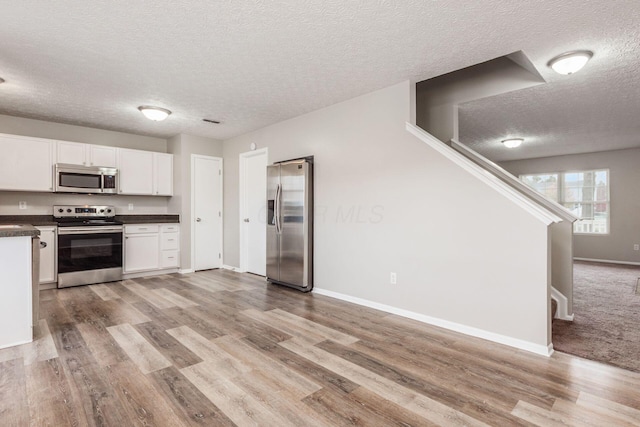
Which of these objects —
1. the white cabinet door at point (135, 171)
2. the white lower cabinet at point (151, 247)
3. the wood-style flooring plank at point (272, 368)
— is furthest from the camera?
the white cabinet door at point (135, 171)

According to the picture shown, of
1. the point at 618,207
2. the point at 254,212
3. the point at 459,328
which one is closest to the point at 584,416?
the point at 459,328

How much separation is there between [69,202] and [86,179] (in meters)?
0.54

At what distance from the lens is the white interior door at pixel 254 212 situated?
17.5 feet

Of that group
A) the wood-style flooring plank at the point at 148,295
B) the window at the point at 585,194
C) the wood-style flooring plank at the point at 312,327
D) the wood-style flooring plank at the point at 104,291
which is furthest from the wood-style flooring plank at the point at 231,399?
the window at the point at 585,194

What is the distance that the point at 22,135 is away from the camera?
463 centimetres

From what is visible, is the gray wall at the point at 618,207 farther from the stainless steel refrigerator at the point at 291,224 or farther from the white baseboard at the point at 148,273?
the white baseboard at the point at 148,273

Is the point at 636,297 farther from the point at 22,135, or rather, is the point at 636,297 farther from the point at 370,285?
the point at 22,135

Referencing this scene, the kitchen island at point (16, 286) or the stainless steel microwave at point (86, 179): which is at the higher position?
the stainless steel microwave at point (86, 179)

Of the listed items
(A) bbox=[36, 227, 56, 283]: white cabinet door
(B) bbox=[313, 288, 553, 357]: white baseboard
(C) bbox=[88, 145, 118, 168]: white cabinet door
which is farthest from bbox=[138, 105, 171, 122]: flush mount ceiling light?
(B) bbox=[313, 288, 553, 357]: white baseboard

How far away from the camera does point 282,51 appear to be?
2.73m

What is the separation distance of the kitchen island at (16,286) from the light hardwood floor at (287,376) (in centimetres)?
15

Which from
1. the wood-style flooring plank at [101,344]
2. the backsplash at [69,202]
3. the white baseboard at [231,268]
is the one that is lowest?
the wood-style flooring plank at [101,344]

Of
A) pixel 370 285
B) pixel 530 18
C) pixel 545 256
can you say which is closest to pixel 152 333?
pixel 370 285

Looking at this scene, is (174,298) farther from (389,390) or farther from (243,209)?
(389,390)
